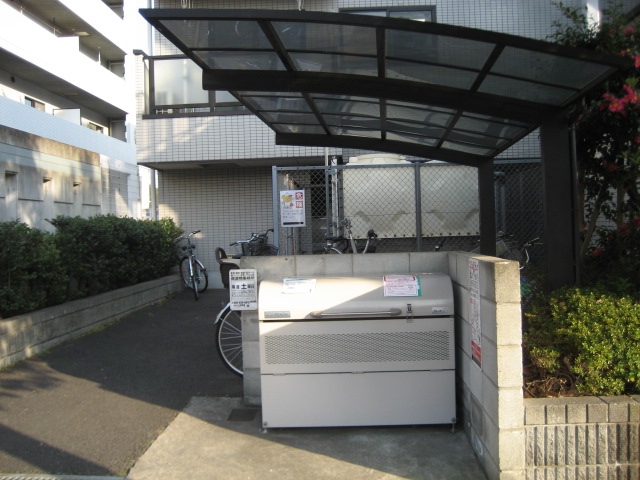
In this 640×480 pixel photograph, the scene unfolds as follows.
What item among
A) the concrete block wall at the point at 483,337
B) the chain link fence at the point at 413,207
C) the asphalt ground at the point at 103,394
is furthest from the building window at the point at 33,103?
the concrete block wall at the point at 483,337

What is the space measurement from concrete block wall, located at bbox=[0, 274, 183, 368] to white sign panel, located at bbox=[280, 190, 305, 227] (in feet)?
10.1

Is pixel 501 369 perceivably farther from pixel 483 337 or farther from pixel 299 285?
pixel 299 285

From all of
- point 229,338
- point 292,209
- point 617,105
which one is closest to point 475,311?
point 617,105

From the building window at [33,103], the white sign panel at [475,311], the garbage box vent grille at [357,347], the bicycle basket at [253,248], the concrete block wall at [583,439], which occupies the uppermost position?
the building window at [33,103]

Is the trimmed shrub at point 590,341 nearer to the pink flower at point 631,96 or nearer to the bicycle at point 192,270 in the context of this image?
the pink flower at point 631,96

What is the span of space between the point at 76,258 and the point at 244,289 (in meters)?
4.11

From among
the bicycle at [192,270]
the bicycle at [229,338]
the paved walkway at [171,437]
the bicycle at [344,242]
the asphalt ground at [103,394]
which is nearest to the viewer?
the paved walkway at [171,437]

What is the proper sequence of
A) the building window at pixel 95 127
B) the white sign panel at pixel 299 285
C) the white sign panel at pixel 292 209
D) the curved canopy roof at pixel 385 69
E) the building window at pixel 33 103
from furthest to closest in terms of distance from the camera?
1. the building window at pixel 95 127
2. the building window at pixel 33 103
3. the white sign panel at pixel 292 209
4. the white sign panel at pixel 299 285
5. the curved canopy roof at pixel 385 69

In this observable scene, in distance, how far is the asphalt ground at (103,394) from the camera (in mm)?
3840

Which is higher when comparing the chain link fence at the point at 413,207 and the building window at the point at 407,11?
the building window at the point at 407,11

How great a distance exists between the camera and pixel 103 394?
509 cm

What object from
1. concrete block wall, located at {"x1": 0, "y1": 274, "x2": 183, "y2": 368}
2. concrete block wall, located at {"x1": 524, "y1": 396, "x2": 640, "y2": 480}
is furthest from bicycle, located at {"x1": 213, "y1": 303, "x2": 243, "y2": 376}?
concrete block wall, located at {"x1": 524, "y1": 396, "x2": 640, "y2": 480}

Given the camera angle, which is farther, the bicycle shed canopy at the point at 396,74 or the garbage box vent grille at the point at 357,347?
the garbage box vent grille at the point at 357,347

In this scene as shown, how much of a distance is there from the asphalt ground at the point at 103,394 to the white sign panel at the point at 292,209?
71.2 inches
